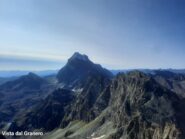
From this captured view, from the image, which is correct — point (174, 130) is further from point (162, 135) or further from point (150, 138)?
point (150, 138)

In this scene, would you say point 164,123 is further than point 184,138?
Yes

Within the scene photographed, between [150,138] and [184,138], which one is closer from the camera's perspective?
[184,138]

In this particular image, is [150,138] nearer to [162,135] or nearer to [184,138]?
[162,135]

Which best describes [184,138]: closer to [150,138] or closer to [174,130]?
[174,130]

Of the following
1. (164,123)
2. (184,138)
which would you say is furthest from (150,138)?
(184,138)

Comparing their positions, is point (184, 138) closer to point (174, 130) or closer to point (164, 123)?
point (174, 130)

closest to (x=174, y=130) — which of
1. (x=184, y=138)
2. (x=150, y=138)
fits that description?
(x=184, y=138)
